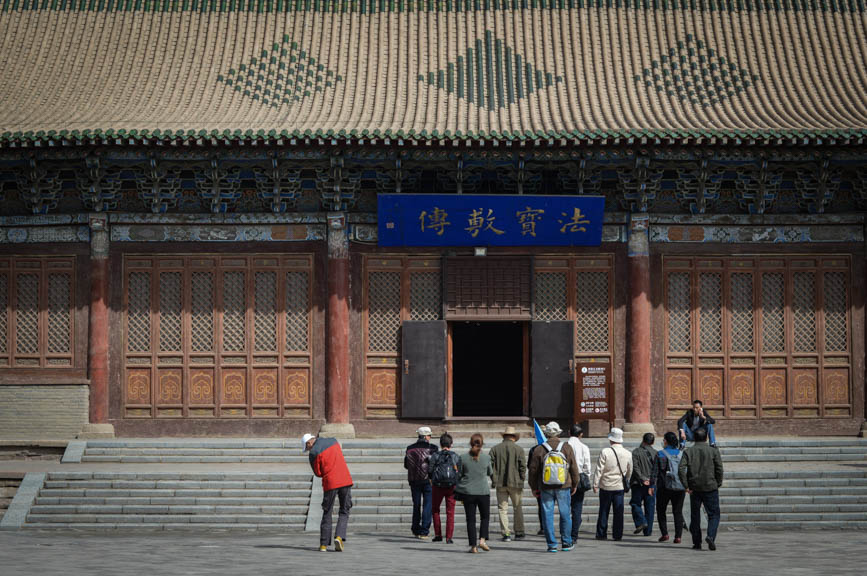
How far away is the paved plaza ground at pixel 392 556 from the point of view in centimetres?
1214

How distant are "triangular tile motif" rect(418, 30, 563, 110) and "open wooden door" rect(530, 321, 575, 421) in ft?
14.2

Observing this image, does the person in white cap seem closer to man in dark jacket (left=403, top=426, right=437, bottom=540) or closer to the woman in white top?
the woman in white top

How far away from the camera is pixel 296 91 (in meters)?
22.4

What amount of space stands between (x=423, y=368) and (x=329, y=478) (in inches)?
282

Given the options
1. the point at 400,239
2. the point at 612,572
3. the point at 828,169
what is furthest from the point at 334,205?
the point at 612,572

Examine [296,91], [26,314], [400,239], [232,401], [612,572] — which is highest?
[296,91]

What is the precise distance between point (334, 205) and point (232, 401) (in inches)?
150

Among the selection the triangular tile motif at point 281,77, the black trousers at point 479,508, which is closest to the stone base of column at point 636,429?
the black trousers at point 479,508

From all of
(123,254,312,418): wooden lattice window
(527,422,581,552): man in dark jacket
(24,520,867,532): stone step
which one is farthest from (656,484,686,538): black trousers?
(123,254,312,418): wooden lattice window

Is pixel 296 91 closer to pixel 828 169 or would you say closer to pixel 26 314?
pixel 26 314

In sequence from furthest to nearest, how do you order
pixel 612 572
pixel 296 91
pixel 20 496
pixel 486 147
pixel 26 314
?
1. pixel 296 91
2. pixel 26 314
3. pixel 486 147
4. pixel 20 496
5. pixel 612 572

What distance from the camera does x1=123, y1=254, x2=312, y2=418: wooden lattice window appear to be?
2069 centimetres

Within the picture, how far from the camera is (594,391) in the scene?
2027 cm

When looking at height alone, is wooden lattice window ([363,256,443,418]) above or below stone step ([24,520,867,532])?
above
